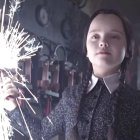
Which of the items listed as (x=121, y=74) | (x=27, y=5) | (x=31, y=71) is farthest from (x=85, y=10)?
(x=121, y=74)

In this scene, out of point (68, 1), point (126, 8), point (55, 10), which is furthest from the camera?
point (126, 8)

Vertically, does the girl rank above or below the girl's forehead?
below

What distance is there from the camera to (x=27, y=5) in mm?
2348

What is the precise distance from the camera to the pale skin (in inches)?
37.4

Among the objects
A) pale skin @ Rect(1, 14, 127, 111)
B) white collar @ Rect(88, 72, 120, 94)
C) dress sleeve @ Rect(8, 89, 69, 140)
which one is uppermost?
pale skin @ Rect(1, 14, 127, 111)

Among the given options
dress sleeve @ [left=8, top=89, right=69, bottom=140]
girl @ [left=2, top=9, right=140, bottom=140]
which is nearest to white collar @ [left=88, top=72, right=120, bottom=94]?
girl @ [left=2, top=9, right=140, bottom=140]

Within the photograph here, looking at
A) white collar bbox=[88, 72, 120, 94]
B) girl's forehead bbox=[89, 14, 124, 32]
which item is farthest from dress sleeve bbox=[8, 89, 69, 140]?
girl's forehead bbox=[89, 14, 124, 32]

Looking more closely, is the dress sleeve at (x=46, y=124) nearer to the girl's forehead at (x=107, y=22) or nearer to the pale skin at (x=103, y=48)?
the pale skin at (x=103, y=48)

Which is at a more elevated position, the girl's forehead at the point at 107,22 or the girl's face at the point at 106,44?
the girl's forehead at the point at 107,22

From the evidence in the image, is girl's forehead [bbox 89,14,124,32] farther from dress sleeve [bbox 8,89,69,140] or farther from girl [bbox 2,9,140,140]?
dress sleeve [bbox 8,89,69,140]

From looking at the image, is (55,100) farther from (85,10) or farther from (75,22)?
(85,10)

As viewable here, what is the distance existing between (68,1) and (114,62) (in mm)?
2201

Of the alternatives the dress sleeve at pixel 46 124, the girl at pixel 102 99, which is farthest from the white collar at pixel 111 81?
the dress sleeve at pixel 46 124

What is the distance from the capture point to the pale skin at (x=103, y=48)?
950 mm
